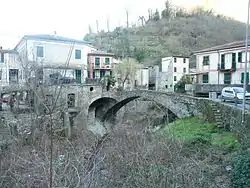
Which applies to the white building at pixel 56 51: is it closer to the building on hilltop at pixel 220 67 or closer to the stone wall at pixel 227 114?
the building on hilltop at pixel 220 67

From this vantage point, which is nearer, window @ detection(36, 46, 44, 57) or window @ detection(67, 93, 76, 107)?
window @ detection(67, 93, 76, 107)

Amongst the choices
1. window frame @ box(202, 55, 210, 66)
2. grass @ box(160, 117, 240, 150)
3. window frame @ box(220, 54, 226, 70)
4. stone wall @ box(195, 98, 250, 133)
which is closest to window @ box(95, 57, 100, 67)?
window frame @ box(202, 55, 210, 66)

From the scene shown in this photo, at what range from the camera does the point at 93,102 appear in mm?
29422

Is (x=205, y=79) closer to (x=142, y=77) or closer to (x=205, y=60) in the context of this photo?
(x=205, y=60)

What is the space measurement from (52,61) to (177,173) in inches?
991

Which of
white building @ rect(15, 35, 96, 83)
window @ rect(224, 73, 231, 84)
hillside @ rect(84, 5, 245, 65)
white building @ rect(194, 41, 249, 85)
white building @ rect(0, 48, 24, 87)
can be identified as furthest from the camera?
hillside @ rect(84, 5, 245, 65)

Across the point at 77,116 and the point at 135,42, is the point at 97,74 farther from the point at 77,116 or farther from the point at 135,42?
the point at 135,42

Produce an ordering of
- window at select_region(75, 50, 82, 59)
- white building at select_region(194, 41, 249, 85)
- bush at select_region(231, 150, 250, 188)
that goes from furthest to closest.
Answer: window at select_region(75, 50, 82, 59) → white building at select_region(194, 41, 249, 85) → bush at select_region(231, 150, 250, 188)

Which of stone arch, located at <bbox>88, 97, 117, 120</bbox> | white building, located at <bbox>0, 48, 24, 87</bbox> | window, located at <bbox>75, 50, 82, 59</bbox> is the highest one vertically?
window, located at <bbox>75, 50, 82, 59</bbox>

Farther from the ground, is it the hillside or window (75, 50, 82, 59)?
the hillside

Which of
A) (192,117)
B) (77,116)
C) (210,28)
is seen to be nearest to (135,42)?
(210,28)

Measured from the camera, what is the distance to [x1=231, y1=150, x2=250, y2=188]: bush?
26.8ft

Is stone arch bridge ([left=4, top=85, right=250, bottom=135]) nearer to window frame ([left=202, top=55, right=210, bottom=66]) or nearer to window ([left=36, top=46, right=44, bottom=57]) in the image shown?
window ([left=36, top=46, right=44, bottom=57])

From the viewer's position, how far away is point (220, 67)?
3325cm
